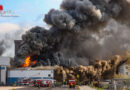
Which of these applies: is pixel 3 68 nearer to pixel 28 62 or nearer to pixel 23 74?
pixel 23 74

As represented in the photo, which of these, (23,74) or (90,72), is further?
(90,72)

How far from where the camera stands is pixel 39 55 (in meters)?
73.9

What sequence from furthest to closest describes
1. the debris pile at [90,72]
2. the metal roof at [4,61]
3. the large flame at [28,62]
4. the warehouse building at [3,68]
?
the large flame at [28,62] → the debris pile at [90,72] → the warehouse building at [3,68] → the metal roof at [4,61]

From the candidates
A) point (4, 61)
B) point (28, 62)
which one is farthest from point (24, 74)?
point (28, 62)

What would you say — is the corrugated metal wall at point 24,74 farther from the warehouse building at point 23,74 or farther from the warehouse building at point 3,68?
the warehouse building at point 3,68

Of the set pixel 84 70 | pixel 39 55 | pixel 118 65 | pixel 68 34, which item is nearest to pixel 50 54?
pixel 39 55

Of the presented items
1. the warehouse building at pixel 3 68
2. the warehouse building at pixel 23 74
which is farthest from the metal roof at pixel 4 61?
the warehouse building at pixel 23 74

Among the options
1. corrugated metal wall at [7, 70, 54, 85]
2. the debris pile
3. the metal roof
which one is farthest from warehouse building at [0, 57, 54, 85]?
the debris pile

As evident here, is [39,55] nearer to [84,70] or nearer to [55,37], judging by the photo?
[55,37]

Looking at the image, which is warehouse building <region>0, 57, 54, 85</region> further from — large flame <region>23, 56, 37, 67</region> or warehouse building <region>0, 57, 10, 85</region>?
large flame <region>23, 56, 37, 67</region>

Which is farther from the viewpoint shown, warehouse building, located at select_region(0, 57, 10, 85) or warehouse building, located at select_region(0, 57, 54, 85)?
warehouse building, located at select_region(0, 57, 54, 85)

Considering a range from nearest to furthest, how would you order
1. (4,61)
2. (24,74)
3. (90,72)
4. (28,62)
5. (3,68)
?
(4,61) → (3,68) → (24,74) → (90,72) → (28,62)

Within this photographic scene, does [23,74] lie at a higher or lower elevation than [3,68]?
lower

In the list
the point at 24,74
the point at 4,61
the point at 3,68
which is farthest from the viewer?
the point at 24,74
